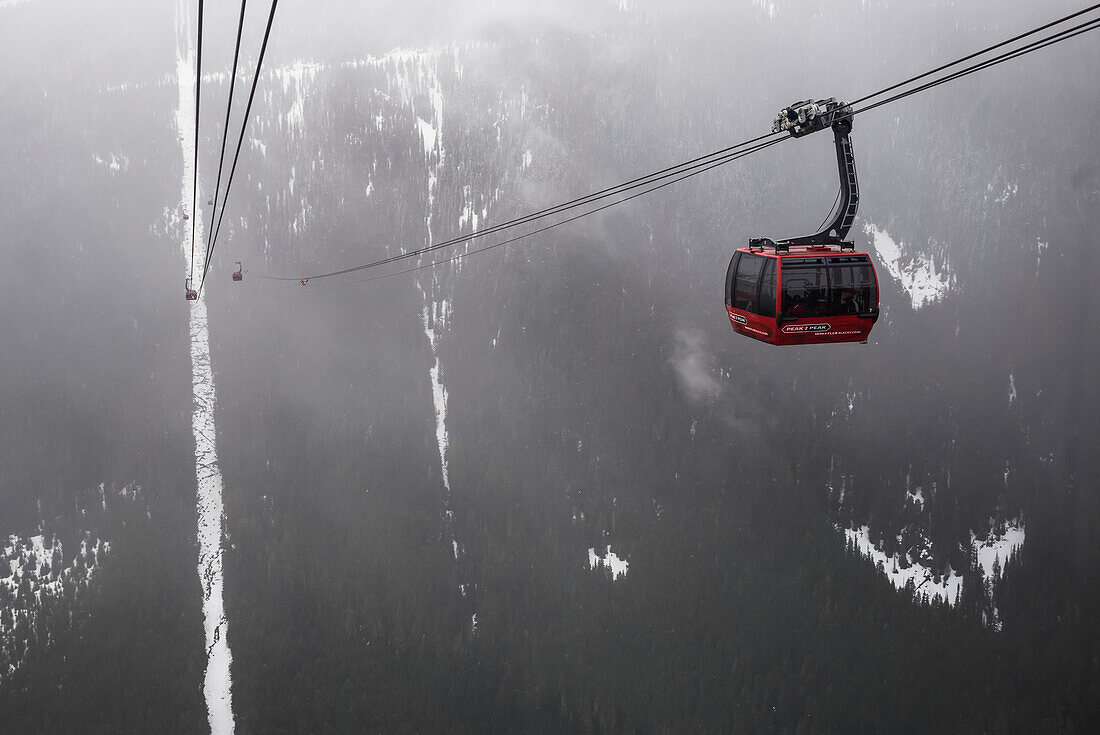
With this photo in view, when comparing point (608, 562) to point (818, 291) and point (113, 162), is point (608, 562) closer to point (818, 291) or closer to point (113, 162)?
point (818, 291)

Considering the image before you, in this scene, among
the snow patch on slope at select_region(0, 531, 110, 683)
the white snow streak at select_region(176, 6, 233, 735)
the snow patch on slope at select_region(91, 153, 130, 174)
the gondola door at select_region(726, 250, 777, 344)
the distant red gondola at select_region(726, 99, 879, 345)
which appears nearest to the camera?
the distant red gondola at select_region(726, 99, 879, 345)

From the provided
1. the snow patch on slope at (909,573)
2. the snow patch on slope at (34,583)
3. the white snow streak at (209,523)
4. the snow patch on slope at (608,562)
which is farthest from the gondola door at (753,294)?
the snow patch on slope at (909,573)

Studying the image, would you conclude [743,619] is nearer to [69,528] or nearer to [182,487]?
[182,487]

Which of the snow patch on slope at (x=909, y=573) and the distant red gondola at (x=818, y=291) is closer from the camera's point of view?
the distant red gondola at (x=818, y=291)

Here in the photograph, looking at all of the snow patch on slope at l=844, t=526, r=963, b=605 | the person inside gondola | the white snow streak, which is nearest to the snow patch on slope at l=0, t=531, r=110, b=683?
the white snow streak

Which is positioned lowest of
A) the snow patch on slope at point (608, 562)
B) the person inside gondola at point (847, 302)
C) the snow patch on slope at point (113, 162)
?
the snow patch on slope at point (608, 562)

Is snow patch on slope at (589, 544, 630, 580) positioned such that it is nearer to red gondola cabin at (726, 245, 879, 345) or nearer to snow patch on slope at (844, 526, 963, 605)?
snow patch on slope at (844, 526, 963, 605)

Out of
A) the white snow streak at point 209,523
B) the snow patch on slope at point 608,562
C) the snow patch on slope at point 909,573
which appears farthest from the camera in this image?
the snow patch on slope at point 909,573

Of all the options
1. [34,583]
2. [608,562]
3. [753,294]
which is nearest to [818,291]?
[753,294]

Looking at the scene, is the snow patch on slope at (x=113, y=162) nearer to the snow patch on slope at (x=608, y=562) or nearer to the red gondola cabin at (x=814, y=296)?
the snow patch on slope at (x=608, y=562)
